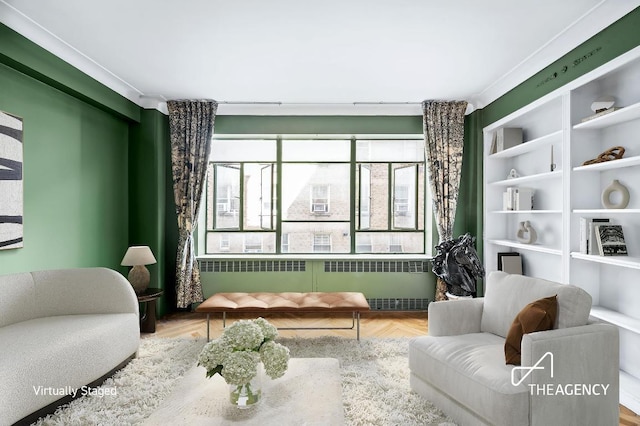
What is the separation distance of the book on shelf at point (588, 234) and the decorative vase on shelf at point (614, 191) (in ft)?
0.45

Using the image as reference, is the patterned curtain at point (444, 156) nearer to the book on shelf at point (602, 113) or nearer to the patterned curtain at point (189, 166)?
the book on shelf at point (602, 113)

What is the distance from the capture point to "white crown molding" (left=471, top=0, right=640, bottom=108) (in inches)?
97.6

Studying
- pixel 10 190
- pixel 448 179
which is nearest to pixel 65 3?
pixel 10 190

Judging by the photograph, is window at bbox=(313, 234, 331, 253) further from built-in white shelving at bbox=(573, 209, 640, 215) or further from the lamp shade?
built-in white shelving at bbox=(573, 209, 640, 215)

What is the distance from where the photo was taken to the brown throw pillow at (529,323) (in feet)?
6.63

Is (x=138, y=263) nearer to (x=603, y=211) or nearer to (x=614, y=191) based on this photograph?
(x=603, y=211)

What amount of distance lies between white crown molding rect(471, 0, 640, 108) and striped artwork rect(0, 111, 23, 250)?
4.49m

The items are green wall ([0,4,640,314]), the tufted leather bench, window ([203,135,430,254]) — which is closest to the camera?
green wall ([0,4,640,314])

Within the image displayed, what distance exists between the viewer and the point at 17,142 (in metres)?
2.97

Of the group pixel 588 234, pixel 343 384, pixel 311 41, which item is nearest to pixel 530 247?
pixel 588 234

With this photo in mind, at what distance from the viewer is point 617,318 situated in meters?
2.64

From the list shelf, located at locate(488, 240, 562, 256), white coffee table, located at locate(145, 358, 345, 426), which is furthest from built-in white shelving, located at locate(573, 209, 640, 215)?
white coffee table, located at locate(145, 358, 345, 426)

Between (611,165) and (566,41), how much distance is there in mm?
1096

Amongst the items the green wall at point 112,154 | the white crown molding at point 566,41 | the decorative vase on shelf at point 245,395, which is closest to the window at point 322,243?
the green wall at point 112,154
